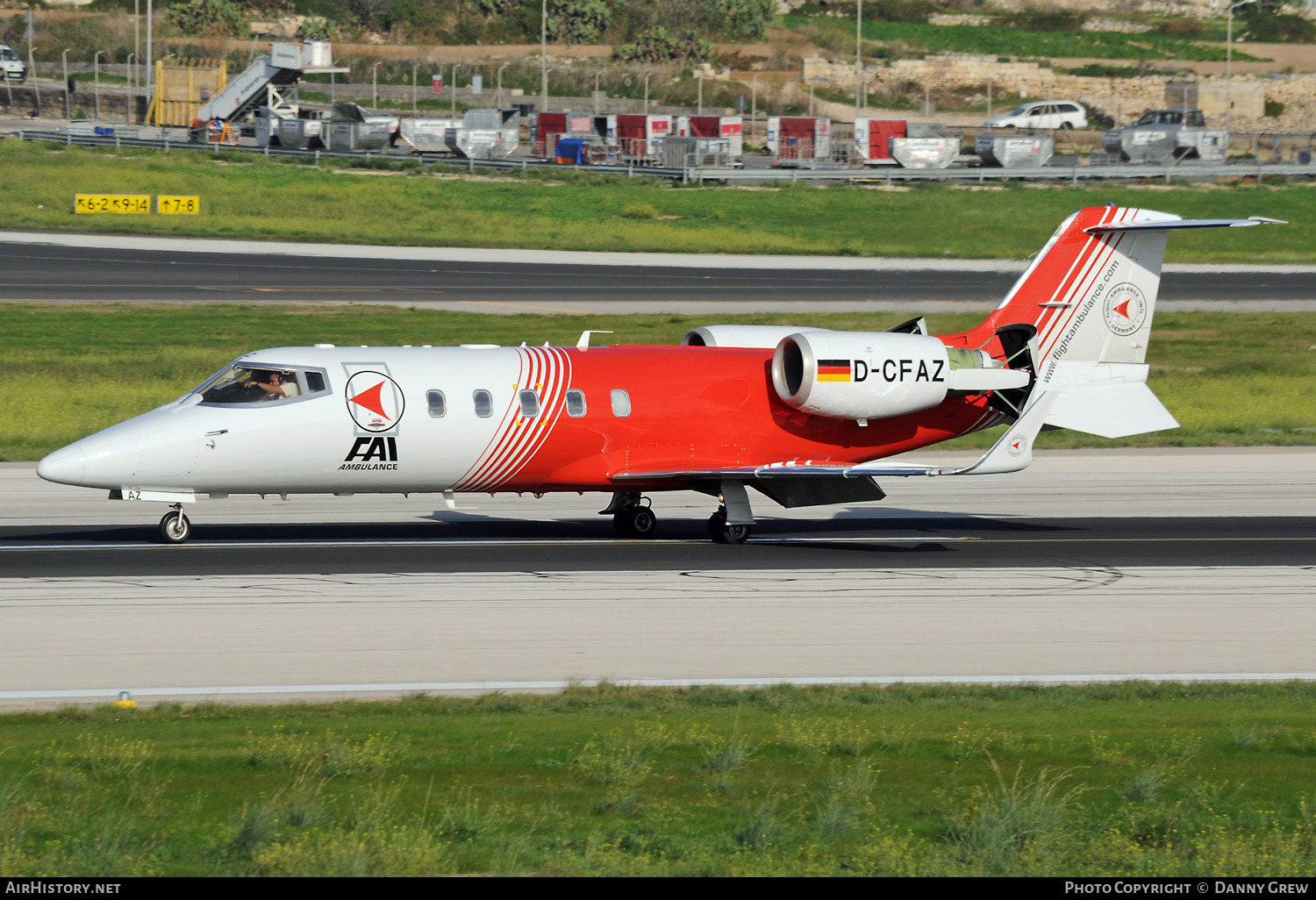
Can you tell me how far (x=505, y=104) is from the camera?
130 m

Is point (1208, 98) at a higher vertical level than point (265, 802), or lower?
higher

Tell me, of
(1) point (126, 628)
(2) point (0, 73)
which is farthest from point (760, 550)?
(2) point (0, 73)

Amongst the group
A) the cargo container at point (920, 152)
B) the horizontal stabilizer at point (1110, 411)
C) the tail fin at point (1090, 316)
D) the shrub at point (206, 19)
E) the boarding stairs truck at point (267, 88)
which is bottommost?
the horizontal stabilizer at point (1110, 411)

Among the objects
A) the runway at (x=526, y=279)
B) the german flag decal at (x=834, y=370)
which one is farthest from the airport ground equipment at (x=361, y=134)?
the german flag decal at (x=834, y=370)

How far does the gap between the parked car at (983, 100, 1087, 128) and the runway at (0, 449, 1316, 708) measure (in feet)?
337

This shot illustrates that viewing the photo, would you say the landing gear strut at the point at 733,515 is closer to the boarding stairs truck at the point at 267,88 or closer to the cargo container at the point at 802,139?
the cargo container at the point at 802,139

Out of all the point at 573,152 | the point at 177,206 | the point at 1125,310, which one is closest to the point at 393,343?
the point at 1125,310

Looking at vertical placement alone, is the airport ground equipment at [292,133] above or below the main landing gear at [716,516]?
above

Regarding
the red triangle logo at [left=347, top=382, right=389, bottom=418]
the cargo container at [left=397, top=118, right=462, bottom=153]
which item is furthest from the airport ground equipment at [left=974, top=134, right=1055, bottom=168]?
the red triangle logo at [left=347, top=382, right=389, bottom=418]

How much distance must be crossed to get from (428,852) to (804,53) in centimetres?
14787

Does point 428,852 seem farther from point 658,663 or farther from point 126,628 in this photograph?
point 126,628

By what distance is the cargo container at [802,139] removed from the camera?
10475 centimetres

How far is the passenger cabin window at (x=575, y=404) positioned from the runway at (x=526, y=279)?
29248 millimetres

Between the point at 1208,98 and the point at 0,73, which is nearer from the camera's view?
the point at 0,73
